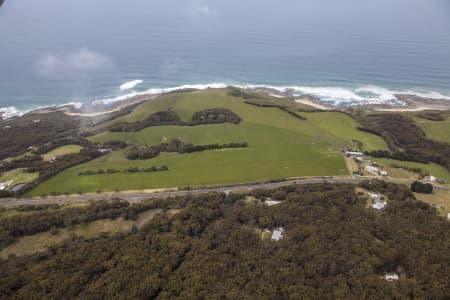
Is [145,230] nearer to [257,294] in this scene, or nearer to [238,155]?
[257,294]

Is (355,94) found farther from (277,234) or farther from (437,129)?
(277,234)

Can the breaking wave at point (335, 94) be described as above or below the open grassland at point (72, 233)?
above

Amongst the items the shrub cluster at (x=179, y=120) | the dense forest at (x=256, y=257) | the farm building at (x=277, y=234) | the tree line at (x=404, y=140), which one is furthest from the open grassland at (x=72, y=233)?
the tree line at (x=404, y=140)

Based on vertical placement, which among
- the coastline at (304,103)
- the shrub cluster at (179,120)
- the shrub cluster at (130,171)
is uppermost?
the coastline at (304,103)

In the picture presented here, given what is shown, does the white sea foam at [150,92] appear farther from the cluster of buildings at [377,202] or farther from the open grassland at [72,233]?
the cluster of buildings at [377,202]

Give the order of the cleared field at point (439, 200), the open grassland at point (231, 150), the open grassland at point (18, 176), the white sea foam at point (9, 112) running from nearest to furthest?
the cleared field at point (439, 200) < the open grassland at point (18, 176) < the open grassland at point (231, 150) < the white sea foam at point (9, 112)

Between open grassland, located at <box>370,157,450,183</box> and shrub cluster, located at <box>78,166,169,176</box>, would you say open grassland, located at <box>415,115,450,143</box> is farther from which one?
shrub cluster, located at <box>78,166,169,176</box>

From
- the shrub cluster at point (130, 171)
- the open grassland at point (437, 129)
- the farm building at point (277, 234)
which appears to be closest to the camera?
the farm building at point (277, 234)
